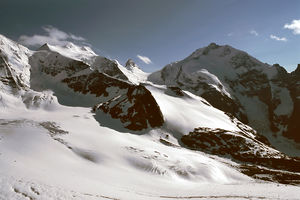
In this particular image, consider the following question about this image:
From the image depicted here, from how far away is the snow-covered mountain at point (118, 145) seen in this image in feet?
82.6

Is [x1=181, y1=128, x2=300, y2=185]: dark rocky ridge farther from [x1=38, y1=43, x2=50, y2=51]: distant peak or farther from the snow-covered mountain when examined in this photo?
[x1=38, y1=43, x2=50, y2=51]: distant peak

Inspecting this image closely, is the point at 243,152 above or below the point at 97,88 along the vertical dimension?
below

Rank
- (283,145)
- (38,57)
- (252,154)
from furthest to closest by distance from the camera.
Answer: (38,57), (283,145), (252,154)

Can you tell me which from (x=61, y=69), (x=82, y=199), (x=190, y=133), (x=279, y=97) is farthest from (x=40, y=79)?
(x=279, y=97)

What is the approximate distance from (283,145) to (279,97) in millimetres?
54893

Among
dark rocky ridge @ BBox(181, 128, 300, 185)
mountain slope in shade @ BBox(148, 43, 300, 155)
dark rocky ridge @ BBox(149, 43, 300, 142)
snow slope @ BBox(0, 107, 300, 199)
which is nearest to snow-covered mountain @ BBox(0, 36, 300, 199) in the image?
snow slope @ BBox(0, 107, 300, 199)

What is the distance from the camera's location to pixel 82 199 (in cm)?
1878

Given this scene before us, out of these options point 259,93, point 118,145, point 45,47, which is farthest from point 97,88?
point 259,93

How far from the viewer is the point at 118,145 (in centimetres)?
5097

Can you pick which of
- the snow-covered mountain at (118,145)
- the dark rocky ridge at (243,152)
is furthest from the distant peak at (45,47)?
the dark rocky ridge at (243,152)

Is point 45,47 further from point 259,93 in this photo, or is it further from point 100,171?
point 259,93

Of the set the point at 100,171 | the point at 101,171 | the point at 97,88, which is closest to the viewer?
the point at 100,171

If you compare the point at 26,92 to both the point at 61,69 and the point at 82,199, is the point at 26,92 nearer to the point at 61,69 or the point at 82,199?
the point at 61,69

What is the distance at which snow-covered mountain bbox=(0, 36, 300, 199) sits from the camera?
2517 cm
